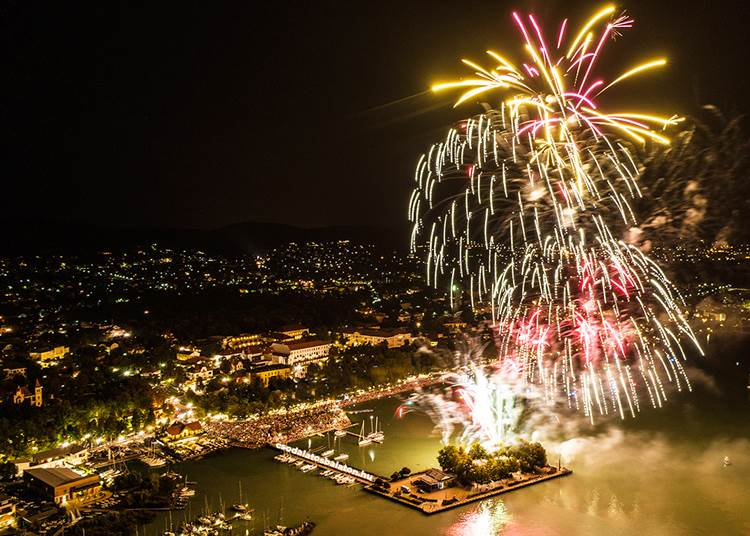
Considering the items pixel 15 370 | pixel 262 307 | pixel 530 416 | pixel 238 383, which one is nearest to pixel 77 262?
pixel 262 307

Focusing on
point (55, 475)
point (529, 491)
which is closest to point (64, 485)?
point (55, 475)

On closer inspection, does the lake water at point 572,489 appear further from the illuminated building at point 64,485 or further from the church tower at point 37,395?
the church tower at point 37,395

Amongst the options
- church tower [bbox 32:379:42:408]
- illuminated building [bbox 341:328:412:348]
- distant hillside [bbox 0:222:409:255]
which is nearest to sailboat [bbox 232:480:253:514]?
church tower [bbox 32:379:42:408]

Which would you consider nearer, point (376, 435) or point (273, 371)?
point (376, 435)

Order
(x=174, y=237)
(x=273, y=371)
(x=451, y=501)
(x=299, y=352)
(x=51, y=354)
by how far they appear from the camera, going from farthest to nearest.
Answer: (x=174, y=237) < (x=299, y=352) < (x=51, y=354) < (x=273, y=371) < (x=451, y=501)

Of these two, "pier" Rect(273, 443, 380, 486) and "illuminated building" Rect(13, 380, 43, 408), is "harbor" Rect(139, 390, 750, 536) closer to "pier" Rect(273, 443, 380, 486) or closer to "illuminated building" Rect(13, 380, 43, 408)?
"pier" Rect(273, 443, 380, 486)

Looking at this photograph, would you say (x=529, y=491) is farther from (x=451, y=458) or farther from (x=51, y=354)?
(x=51, y=354)

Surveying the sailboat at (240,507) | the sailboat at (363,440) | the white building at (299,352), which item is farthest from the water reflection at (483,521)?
the white building at (299,352)

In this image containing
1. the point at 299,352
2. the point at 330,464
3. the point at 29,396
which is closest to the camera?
the point at 330,464

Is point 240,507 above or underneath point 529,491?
above
